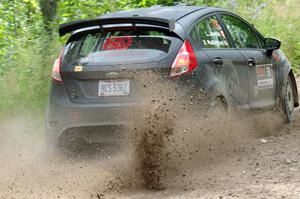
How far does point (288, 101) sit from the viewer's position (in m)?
8.68

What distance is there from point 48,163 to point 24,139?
1.92 meters

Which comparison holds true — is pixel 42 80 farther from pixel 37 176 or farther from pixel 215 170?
pixel 215 170

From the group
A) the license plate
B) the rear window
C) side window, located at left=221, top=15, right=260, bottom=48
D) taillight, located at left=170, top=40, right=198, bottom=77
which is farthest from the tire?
the license plate

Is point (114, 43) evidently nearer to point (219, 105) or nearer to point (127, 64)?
point (127, 64)

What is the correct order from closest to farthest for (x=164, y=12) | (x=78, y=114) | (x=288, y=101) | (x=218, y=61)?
(x=78, y=114), (x=218, y=61), (x=164, y=12), (x=288, y=101)

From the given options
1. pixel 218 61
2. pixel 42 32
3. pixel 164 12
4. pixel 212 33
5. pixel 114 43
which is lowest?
pixel 42 32

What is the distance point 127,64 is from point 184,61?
1.92 feet

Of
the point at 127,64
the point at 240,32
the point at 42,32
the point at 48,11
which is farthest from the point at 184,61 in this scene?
the point at 48,11

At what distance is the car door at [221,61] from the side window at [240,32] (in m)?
0.26

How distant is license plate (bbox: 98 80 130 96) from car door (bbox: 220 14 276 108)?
1991 millimetres

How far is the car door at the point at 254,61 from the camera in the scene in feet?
24.7

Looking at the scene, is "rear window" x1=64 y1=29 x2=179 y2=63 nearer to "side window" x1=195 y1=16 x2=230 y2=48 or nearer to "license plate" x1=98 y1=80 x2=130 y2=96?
"license plate" x1=98 y1=80 x2=130 y2=96

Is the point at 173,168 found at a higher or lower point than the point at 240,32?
lower

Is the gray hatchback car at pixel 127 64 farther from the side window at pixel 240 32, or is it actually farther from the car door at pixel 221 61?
the side window at pixel 240 32
